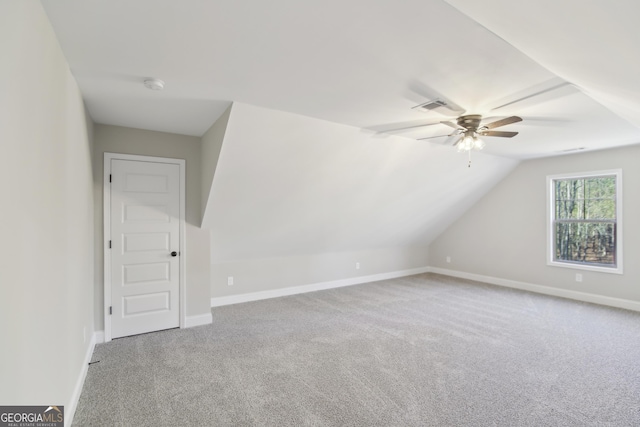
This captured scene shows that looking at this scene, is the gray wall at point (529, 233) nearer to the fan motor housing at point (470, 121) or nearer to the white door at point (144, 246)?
the fan motor housing at point (470, 121)

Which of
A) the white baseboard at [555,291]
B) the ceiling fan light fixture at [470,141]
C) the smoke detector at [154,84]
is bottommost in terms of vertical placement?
the white baseboard at [555,291]

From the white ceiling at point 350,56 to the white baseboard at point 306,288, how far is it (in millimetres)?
2818

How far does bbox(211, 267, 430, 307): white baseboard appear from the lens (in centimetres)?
477

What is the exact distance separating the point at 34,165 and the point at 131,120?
210 centimetres

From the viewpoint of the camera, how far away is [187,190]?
3.87m

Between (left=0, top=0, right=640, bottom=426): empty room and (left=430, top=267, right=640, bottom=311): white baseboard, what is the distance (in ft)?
0.18

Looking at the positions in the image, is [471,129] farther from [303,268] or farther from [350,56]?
[303,268]

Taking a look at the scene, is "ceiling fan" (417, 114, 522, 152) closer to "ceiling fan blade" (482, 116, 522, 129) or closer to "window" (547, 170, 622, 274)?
"ceiling fan blade" (482, 116, 522, 129)

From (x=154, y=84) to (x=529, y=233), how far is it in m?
6.15

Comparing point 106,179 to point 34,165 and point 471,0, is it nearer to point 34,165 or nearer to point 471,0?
point 34,165

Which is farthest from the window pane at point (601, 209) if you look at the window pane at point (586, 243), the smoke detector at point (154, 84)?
the smoke detector at point (154, 84)

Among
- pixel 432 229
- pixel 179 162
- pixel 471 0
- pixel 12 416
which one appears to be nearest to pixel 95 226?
pixel 179 162

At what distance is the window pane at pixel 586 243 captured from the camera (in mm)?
4801

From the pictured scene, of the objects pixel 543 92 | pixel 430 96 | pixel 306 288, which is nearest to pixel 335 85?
pixel 430 96
